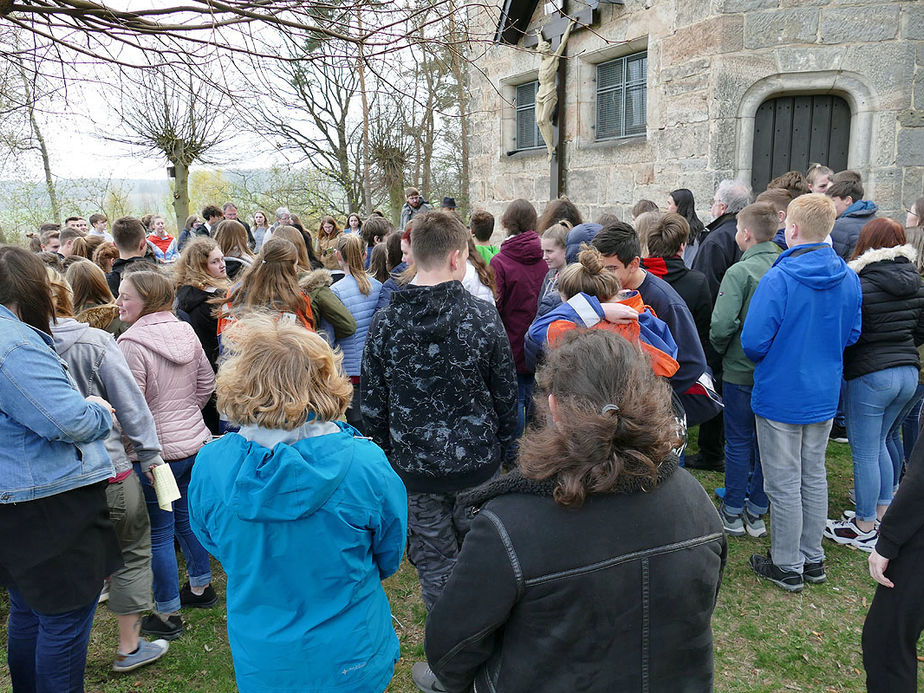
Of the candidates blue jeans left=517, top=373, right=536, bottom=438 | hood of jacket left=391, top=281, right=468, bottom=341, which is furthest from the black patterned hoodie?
blue jeans left=517, top=373, right=536, bottom=438

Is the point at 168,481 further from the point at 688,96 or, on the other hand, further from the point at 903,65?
the point at 903,65

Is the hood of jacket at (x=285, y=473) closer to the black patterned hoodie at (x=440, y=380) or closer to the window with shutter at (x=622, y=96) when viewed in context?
the black patterned hoodie at (x=440, y=380)

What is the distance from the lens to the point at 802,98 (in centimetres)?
773

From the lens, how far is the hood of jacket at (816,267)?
336 cm

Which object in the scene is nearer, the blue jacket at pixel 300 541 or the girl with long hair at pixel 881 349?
the blue jacket at pixel 300 541

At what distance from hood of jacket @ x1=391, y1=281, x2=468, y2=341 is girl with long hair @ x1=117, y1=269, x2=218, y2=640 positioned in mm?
1278

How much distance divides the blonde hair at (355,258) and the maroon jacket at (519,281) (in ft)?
3.30

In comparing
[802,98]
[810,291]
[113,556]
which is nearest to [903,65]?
[802,98]

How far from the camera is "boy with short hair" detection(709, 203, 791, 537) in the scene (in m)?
4.03

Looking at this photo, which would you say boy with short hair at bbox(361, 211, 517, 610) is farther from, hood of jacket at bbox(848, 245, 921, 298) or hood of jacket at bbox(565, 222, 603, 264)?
hood of jacket at bbox(848, 245, 921, 298)

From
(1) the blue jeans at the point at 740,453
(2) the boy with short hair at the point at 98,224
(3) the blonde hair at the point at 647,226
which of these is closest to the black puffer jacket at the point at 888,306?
(1) the blue jeans at the point at 740,453

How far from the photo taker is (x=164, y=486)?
2.98m

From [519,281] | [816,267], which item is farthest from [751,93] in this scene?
[816,267]

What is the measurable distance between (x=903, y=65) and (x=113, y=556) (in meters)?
8.38
